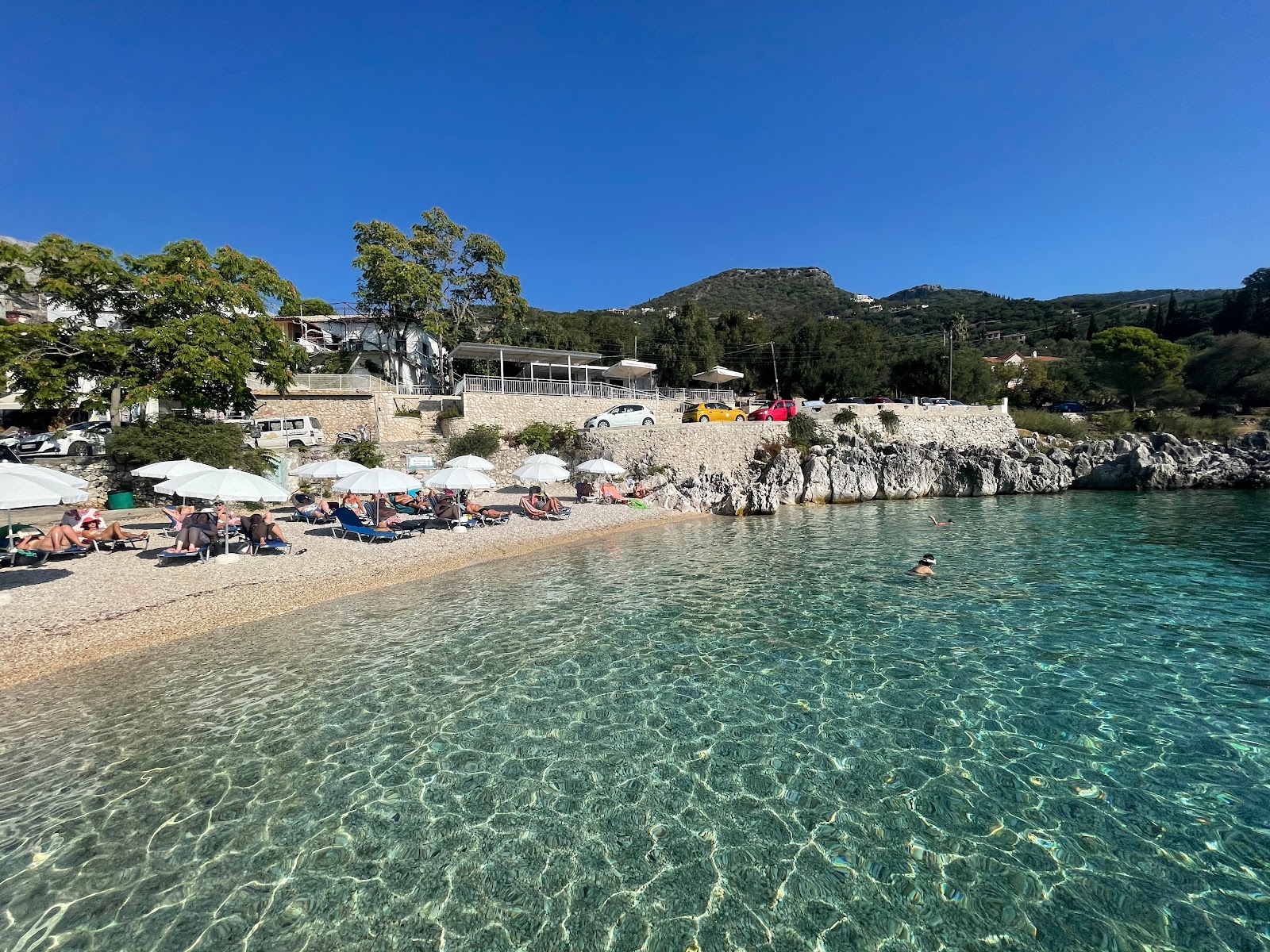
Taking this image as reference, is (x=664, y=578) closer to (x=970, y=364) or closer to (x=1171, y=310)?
(x=970, y=364)

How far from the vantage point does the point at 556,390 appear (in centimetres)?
3022

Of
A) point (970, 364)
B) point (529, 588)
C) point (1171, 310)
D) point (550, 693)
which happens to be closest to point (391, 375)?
point (529, 588)

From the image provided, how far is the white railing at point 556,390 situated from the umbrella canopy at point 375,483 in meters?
13.1

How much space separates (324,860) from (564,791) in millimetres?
1976


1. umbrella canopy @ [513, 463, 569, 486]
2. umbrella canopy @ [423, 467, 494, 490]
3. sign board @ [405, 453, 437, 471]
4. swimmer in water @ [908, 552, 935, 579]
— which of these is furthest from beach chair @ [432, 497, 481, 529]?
swimmer in water @ [908, 552, 935, 579]

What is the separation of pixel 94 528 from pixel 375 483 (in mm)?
6739

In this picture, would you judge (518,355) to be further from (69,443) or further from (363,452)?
(69,443)

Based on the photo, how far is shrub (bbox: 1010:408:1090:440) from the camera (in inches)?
1668

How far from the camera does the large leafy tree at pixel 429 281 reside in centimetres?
3135

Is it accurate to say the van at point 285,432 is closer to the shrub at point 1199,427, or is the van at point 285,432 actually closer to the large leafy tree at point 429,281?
the large leafy tree at point 429,281

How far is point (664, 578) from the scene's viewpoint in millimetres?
12680

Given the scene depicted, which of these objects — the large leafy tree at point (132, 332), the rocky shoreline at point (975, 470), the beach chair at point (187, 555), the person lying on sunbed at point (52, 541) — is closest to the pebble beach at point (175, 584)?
the beach chair at point (187, 555)

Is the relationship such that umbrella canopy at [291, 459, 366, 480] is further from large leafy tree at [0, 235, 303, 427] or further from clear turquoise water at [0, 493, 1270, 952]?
large leafy tree at [0, 235, 303, 427]

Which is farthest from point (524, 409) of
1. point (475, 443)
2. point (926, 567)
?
point (926, 567)
